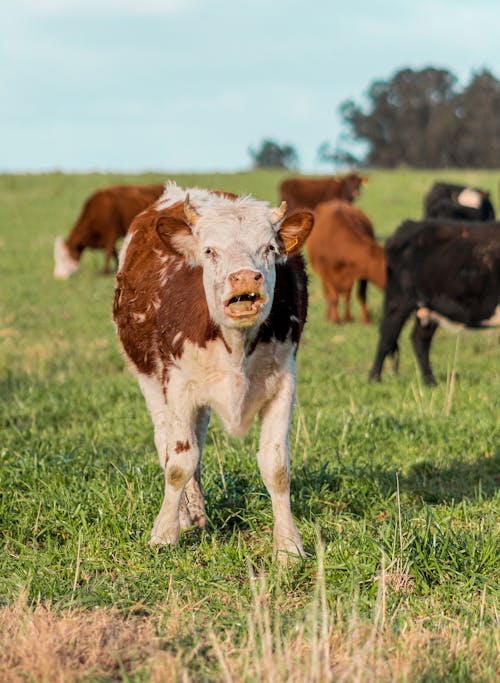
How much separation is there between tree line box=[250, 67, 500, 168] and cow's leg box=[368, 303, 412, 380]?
64663mm

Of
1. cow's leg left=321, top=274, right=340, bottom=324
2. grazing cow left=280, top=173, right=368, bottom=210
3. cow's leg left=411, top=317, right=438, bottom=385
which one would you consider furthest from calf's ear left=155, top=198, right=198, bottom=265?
grazing cow left=280, top=173, right=368, bottom=210

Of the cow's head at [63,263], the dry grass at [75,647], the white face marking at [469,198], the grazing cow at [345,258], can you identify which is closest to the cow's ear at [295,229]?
the dry grass at [75,647]

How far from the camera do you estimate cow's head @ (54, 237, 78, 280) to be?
→ 2052 cm

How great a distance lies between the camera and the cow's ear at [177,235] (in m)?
4.37

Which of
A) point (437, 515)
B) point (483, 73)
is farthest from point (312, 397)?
point (483, 73)

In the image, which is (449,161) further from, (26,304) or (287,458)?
(287,458)

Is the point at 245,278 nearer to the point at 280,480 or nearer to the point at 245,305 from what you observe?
the point at 245,305

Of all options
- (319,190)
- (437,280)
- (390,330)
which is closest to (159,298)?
(437,280)

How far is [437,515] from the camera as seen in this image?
4.78m

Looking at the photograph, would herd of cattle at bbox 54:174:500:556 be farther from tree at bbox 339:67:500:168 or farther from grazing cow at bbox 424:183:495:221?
tree at bbox 339:67:500:168

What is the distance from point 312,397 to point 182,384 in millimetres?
4079

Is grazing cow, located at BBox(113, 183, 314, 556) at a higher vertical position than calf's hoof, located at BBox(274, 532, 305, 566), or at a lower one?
higher

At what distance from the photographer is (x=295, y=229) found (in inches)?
174

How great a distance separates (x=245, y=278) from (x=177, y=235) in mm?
713
